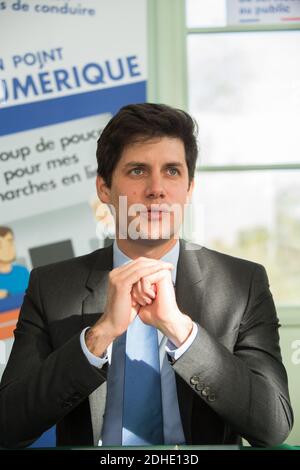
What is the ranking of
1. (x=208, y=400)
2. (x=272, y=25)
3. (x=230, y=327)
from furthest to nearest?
(x=272, y=25) < (x=230, y=327) < (x=208, y=400)

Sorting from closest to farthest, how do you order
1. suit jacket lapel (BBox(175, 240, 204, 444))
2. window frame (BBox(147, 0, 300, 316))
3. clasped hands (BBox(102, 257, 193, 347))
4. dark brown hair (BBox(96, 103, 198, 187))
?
clasped hands (BBox(102, 257, 193, 347)), suit jacket lapel (BBox(175, 240, 204, 444)), dark brown hair (BBox(96, 103, 198, 187)), window frame (BBox(147, 0, 300, 316))

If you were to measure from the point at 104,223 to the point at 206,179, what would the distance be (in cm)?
45

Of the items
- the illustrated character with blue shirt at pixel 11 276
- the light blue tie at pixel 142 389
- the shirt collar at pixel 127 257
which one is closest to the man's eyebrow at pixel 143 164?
the shirt collar at pixel 127 257

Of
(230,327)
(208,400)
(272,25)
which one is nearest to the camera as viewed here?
(208,400)

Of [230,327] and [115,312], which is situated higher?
[115,312]

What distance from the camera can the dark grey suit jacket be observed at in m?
1.11

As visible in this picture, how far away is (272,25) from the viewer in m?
2.30

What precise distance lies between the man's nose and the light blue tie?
29 cm

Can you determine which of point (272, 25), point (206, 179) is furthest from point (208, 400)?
point (272, 25)

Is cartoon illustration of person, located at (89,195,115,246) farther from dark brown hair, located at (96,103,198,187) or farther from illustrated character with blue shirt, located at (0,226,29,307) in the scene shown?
dark brown hair, located at (96,103,198,187)

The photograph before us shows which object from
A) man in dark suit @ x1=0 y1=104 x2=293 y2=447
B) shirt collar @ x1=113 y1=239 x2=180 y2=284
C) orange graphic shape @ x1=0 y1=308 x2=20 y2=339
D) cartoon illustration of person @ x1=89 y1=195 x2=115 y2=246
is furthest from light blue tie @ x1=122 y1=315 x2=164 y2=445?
orange graphic shape @ x1=0 y1=308 x2=20 y2=339

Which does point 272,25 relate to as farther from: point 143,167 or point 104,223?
point 143,167

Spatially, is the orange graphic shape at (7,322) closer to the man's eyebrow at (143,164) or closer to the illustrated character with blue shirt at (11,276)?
the illustrated character with blue shirt at (11,276)

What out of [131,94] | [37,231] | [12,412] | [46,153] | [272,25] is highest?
[272,25]
